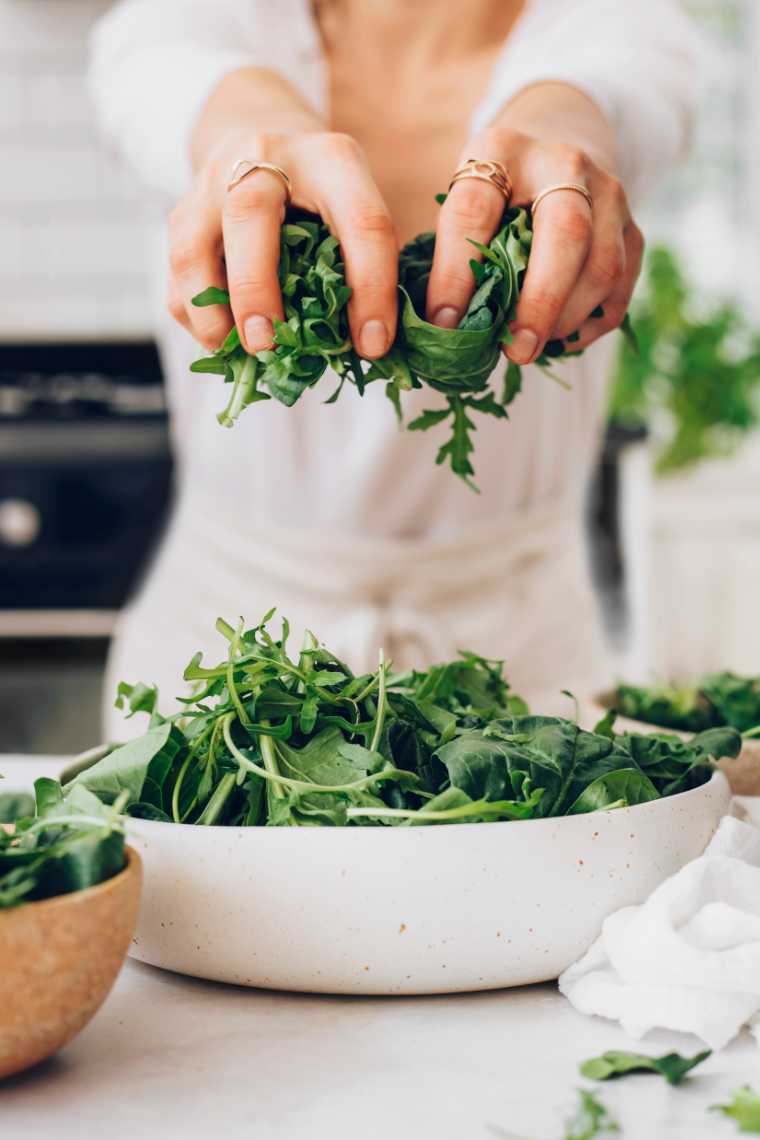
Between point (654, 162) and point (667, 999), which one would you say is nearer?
point (667, 999)

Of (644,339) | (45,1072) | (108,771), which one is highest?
(644,339)

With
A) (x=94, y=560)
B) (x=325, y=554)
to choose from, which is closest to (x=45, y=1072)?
(x=325, y=554)

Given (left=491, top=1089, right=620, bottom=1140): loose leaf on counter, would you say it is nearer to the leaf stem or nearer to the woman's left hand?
the leaf stem

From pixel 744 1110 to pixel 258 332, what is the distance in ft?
1.52

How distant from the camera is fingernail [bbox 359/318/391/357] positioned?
0.74 m

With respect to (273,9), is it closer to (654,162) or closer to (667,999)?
(654,162)

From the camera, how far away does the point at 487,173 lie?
2.61ft

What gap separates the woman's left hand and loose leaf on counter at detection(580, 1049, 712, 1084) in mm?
406

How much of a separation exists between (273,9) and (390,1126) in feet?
4.40

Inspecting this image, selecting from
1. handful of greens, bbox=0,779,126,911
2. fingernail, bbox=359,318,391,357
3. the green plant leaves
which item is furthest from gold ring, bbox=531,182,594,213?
the green plant leaves

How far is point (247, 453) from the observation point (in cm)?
156

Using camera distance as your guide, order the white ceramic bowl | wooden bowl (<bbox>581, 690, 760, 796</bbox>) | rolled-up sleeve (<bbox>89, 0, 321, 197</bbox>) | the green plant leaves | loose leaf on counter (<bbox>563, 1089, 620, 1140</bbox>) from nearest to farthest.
→ loose leaf on counter (<bbox>563, 1089, 620, 1140</bbox>) < the white ceramic bowl < wooden bowl (<bbox>581, 690, 760, 796</bbox>) < rolled-up sleeve (<bbox>89, 0, 321, 197</bbox>) < the green plant leaves

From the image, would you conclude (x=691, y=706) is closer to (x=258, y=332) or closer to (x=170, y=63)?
(x=258, y=332)

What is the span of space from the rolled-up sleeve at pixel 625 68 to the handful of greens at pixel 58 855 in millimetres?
780
